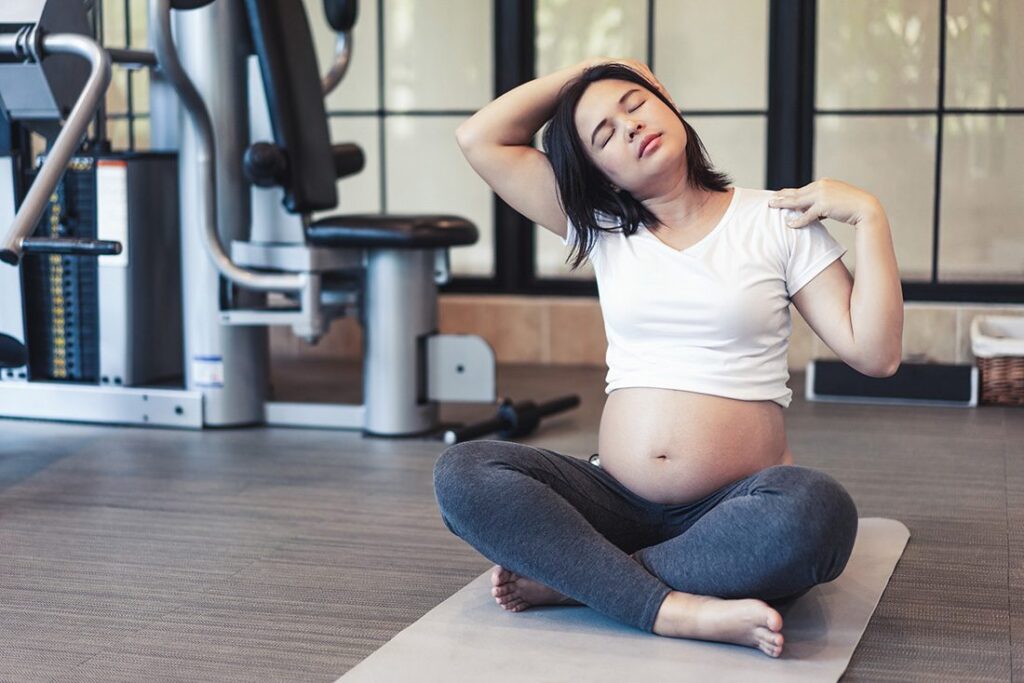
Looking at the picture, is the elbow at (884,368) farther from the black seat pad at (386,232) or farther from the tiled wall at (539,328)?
the tiled wall at (539,328)

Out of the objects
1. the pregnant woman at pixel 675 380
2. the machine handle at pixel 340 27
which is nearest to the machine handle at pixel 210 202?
the machine handle at pixel 340 27

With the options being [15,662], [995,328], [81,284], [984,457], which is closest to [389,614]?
[15,662]

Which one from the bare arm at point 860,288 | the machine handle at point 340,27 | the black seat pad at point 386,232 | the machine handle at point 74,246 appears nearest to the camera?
the bare arm at point 860,288

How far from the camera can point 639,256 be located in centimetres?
177

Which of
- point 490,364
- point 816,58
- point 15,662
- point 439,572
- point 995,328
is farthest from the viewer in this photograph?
point 816,58

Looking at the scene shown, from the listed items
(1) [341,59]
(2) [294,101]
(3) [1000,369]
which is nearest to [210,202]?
(2) [294,101]

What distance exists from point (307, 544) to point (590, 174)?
87 centimetres

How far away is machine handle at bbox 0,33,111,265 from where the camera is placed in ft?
7.69

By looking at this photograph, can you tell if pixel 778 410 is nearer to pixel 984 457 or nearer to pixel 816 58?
pixel 984 457

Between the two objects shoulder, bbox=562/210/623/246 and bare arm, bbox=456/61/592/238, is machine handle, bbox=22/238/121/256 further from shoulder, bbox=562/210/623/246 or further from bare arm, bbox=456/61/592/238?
shoulder, bbox=562/210/623/246

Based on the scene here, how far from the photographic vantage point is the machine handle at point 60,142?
2.34 m

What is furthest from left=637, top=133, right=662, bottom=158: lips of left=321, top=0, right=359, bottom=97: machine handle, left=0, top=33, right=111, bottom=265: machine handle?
left=321, top=0, right=359, bottom=97: machine handle

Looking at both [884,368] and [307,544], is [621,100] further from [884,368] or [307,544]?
[307,544]

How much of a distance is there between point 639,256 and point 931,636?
643 mm
